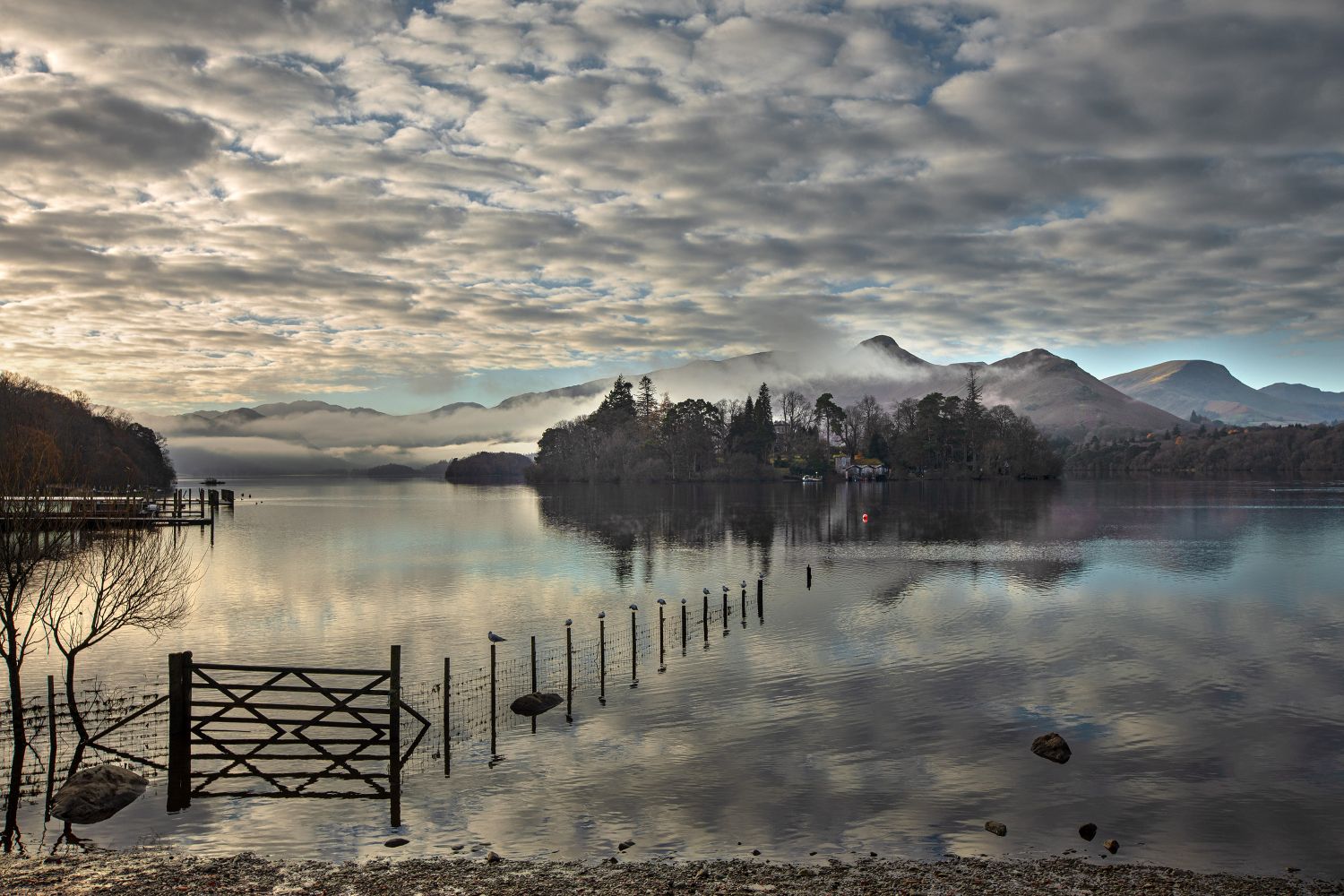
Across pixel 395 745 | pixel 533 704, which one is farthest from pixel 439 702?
pixel 395 745

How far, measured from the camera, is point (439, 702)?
3356 cm

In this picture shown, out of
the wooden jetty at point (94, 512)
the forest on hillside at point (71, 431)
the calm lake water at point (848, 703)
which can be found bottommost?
the calm lake water at point (848, 703)

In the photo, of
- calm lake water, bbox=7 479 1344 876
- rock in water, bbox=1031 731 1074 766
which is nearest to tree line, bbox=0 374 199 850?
calm lake water, bbox=7 479 1344 876

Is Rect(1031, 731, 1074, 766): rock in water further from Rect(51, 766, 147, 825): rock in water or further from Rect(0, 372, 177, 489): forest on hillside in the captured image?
Rect(0, 372, 177, 489): forest on hillside

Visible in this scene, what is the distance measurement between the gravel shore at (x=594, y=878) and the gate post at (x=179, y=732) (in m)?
2.85

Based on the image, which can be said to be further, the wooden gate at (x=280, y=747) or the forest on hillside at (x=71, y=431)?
the forest on hillside at (x=71, y=431)

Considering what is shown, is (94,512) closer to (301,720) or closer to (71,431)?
(71,431)

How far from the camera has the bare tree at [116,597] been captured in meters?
29.5

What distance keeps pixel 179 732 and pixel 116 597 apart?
11670 mm

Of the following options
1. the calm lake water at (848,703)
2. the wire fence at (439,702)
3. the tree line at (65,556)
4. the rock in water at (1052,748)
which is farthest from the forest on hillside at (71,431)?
the rock in water at (1052,748)

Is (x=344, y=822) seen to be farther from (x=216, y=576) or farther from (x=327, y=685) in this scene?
(x=216, y=576)

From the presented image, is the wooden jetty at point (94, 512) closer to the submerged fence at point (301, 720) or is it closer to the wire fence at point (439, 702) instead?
the submerged fence at point (301, 720)

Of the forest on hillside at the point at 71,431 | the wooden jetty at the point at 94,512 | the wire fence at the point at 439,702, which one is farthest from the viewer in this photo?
the forest on hillside at the point at 71,431

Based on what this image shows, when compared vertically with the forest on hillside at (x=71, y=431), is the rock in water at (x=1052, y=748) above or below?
below
